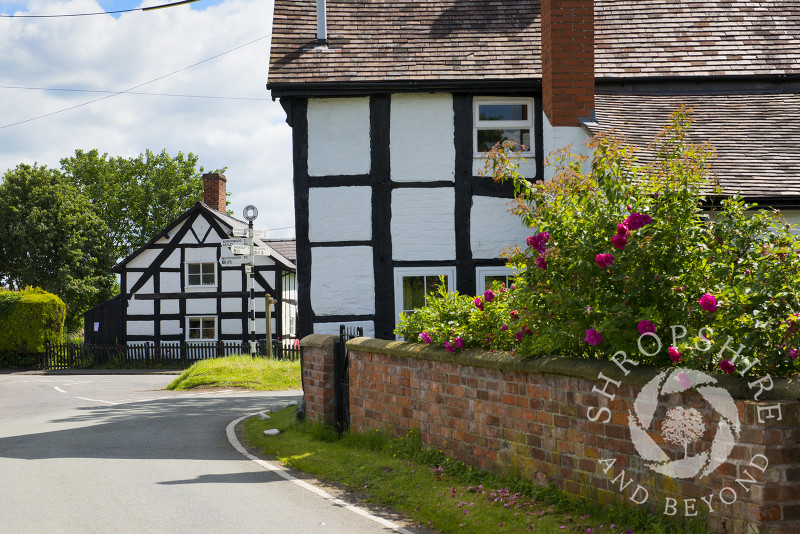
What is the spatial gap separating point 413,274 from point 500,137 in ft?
10.2

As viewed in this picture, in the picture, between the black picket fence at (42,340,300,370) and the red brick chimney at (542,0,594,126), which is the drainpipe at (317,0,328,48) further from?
the black picket fence at (42,340,300,370)

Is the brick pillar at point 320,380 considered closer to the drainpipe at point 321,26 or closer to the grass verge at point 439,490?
the grass verge at point 439,490

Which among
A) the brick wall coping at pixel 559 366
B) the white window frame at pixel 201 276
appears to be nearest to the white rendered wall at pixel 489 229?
the brick wall coping at pixel 559 366

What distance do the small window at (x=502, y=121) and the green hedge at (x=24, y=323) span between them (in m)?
29.0

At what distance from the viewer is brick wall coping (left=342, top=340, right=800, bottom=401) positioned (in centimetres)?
527

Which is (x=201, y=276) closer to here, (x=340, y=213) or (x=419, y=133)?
(x=340, y=213)

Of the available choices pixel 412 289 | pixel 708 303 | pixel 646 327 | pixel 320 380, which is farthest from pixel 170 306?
pixel 708 303

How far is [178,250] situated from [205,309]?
10.0 feet

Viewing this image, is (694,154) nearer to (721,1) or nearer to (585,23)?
(585,23)

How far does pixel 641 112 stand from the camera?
14977 mm

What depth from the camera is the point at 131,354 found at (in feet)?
123

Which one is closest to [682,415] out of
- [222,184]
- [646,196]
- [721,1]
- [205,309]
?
[646,196]

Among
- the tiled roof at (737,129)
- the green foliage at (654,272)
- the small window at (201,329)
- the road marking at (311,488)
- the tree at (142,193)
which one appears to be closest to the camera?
the green foliage at (654,272)

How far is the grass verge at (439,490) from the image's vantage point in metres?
6.23
